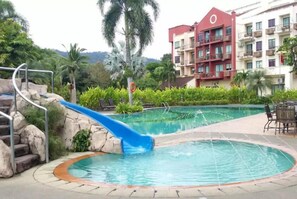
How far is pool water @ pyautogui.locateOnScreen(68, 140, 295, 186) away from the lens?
17.4 ft

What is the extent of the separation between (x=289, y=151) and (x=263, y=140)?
1.67m

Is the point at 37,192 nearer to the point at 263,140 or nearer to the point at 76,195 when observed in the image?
the point at 76,195

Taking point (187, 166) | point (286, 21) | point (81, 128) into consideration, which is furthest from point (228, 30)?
point (187, 166)

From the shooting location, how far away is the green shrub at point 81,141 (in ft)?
25.0

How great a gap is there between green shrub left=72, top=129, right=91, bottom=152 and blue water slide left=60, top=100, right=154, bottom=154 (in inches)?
30.3

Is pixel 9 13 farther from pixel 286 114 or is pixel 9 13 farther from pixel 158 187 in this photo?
pixel 158 187

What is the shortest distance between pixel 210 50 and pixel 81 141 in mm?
42347

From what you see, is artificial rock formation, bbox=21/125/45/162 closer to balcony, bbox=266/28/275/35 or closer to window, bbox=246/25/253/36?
balcony, bbox=266/28/275/35

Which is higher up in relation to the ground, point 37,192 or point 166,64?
point 166,64

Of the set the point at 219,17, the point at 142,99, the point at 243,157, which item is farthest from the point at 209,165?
the point at 219,17

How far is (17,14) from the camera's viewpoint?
32.8 metres

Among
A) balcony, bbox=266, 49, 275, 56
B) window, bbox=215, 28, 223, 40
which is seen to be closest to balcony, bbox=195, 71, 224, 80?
window, bbox=215, 28, 223, 40

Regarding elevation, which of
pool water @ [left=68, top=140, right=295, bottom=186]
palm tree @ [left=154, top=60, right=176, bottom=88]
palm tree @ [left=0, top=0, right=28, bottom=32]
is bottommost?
pool water @ [left=68, top=140, right=295, bottom=186]

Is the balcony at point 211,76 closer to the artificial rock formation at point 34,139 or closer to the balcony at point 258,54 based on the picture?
the balcony at point 258,54
